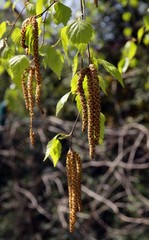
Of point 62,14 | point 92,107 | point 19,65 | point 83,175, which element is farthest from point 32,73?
point 83,175

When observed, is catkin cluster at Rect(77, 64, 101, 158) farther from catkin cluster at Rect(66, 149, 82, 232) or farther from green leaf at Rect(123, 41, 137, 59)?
green leaf at Rect(123, 41, 137, 59)

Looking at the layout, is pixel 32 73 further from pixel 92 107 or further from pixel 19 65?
pixel 92 107

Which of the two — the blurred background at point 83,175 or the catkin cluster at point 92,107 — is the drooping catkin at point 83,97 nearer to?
the catkin cluster at point 92,107

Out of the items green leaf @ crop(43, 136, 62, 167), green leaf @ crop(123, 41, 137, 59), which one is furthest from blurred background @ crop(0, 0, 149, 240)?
green leaf @ crop(43, 136, 62, 167)

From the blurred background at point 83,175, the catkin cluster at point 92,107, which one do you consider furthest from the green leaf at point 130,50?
the blurred background at point 83,175

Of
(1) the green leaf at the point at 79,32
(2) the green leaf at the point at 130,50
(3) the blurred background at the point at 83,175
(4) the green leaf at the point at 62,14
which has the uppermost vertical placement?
(2) the green leaf at the point at 130,50
